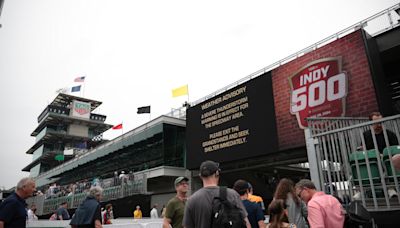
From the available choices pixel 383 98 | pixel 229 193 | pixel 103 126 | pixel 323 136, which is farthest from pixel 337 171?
pixel 103 126

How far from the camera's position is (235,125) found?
46.9 ft

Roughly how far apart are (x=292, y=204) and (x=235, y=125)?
403 inches

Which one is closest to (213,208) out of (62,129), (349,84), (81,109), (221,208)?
(221,208)

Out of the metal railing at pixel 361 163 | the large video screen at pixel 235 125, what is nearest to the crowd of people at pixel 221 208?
the metal railing at pixel 361 163

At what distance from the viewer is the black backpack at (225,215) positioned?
2582 millimetres

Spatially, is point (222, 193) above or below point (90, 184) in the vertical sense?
below

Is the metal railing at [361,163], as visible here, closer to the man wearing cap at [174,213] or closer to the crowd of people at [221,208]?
the crowd of people at [221,208]

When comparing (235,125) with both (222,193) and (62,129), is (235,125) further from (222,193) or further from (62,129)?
(62,129)

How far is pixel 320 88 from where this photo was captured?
11.0 m

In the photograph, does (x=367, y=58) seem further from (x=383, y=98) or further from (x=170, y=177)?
(x=170, y=177)

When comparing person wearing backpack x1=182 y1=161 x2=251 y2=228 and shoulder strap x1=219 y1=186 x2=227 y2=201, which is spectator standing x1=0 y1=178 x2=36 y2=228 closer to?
person wearing backpack x1=182 y1=161 x2=251 y2=228

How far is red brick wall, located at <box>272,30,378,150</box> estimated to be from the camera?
32.4ft

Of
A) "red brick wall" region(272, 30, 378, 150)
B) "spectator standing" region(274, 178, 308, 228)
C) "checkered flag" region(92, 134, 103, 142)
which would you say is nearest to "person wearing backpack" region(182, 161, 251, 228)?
"spectator standing" region(274, 178, 308, 228)

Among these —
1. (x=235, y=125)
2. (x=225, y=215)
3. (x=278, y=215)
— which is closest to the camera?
(x=225, y=215)
